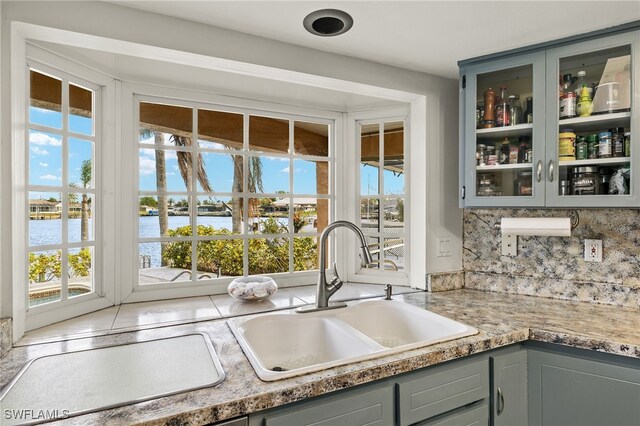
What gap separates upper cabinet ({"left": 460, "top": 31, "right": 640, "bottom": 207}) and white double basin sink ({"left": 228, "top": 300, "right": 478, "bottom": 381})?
66cm

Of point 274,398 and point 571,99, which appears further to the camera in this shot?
point 571,99

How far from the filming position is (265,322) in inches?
55.3

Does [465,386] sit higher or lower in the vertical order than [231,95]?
lower

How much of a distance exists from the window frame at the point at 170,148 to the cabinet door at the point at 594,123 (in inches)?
Result: 45.1

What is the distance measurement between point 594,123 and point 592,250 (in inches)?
23.7

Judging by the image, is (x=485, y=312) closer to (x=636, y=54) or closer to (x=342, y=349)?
(x=342, y=349)

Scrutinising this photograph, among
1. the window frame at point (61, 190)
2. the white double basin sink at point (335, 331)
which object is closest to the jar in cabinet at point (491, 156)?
the white double basin sink at point (335, 331)

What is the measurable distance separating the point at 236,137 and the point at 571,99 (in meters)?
1.62

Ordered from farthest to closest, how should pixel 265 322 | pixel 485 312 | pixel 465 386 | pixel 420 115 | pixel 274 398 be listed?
pixel 420 115 → pixel 485 312 → pixel 265 322 → pixel 465 386 → pixel 274 398

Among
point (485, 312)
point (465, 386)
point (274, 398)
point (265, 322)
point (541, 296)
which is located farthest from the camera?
point (541, 296)

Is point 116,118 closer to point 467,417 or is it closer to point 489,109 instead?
point 489,109

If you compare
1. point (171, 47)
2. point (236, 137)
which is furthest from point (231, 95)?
point (171, 47)

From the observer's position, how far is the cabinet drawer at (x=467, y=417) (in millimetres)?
1134

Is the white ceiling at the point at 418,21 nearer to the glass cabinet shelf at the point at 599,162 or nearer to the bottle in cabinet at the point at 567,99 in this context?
the bottle in cabinet at the point at 567,99
